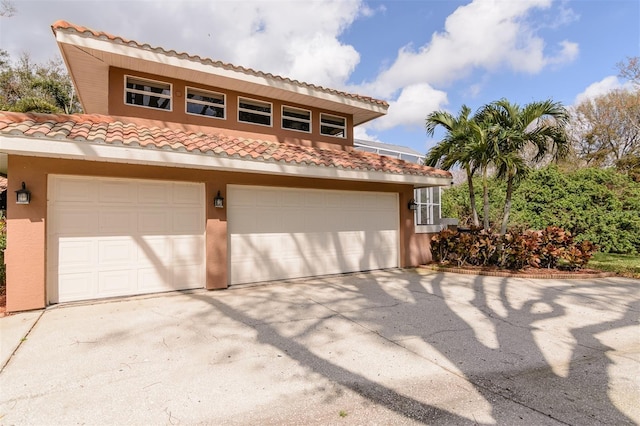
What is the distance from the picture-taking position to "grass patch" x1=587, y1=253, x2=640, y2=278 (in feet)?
29.4

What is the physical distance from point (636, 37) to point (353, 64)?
480 inches

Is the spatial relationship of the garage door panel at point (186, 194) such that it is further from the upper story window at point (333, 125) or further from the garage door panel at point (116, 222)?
the upper story window at point (333, 125)

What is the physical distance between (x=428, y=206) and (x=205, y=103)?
1027 centimetres

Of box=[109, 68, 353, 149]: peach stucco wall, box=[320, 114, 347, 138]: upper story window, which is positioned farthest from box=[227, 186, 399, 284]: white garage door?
box=[320, 114, 347, 138]: upper story window

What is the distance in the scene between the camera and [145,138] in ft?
19.8

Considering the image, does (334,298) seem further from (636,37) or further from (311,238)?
(636,37)

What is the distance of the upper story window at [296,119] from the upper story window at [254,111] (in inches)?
20.6

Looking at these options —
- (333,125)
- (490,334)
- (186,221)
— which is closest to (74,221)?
(186,221)

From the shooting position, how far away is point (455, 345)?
4066 mm

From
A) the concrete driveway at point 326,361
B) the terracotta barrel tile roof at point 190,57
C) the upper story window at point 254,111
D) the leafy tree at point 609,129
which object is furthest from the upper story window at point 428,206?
the leafy tree at point 609,129

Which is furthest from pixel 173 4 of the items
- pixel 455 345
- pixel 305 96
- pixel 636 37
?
pixel 636 37

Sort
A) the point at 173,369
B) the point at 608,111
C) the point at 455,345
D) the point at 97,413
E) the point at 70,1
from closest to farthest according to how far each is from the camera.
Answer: the point at 97,413 → the point at 173,369 → the point at 455,345 → the point at 70,1 → the point at 608,111

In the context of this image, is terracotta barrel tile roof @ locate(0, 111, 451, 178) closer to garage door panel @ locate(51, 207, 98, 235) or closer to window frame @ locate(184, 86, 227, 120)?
window frame @ locate(184, 86, 227, 120)

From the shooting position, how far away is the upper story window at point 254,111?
930 centimetres
